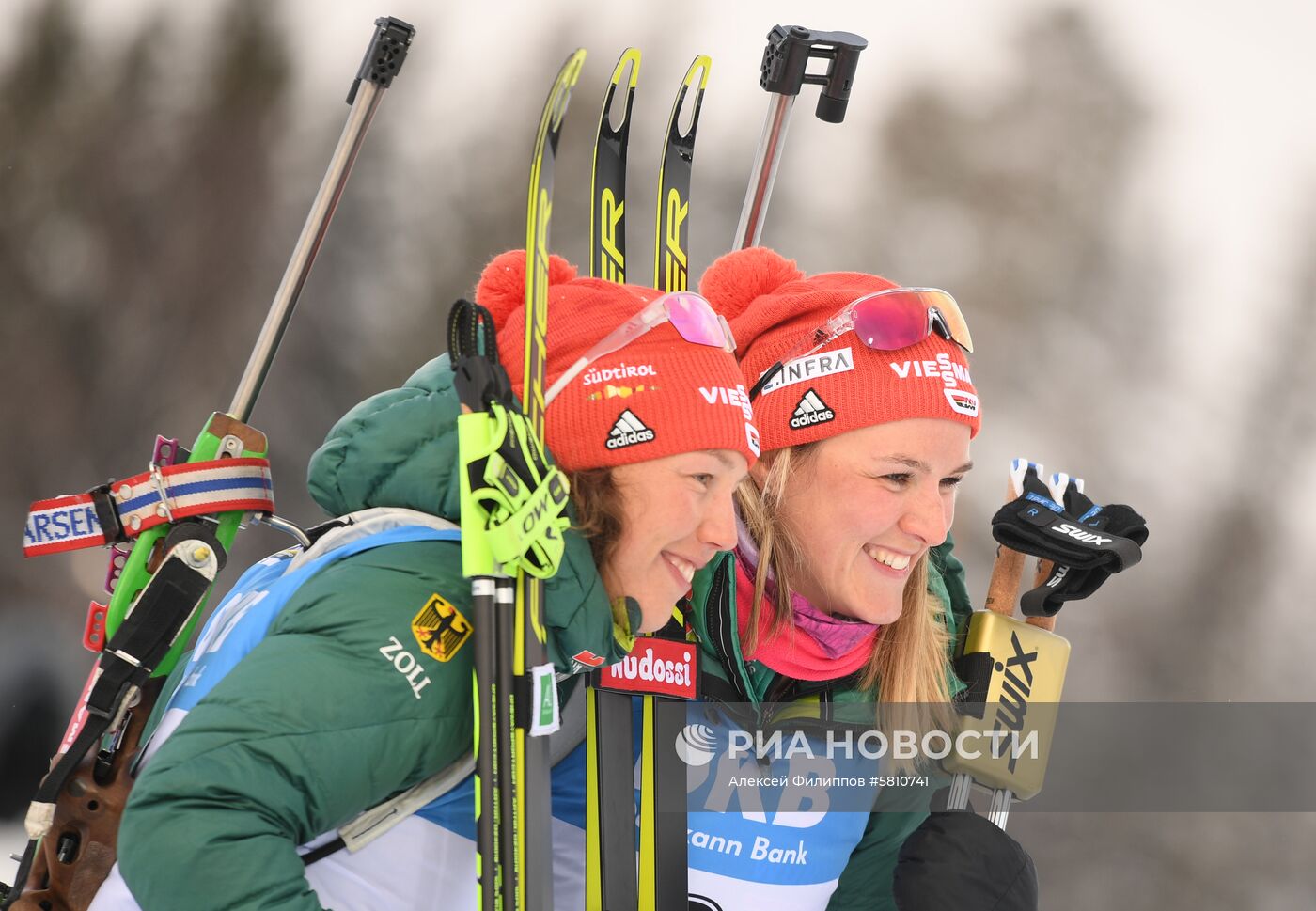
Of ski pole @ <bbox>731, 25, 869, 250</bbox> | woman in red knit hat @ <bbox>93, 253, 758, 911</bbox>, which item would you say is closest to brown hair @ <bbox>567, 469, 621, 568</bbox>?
woman in red knit hat @ <bbox>93, 253, 758, 911</bbox>

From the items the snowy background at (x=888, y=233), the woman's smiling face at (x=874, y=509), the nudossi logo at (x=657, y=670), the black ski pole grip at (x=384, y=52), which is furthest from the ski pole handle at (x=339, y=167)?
the snowy background at (x=888, y=233)

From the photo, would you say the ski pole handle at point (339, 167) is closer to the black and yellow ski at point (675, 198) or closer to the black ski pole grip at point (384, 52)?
the black ski pole grip at point (384, 52)

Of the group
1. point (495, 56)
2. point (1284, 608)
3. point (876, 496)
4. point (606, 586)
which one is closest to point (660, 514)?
point (606, 586)

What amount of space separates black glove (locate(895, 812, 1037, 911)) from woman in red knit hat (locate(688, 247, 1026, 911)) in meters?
0.02

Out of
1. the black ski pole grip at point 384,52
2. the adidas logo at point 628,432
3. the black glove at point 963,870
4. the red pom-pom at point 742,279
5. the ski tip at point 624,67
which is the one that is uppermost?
the ski tip at point 624,67

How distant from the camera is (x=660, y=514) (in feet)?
4.64

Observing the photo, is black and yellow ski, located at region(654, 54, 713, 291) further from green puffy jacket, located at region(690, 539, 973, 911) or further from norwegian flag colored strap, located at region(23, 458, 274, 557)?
norwegian flag colored strap, located at region(23, 458, 274, 557)

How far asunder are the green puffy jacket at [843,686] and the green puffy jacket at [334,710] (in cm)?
30

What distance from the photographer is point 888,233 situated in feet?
12.9

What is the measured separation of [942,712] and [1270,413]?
2.60 meters

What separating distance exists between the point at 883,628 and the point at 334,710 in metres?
0.89

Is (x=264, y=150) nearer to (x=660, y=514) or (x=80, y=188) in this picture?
(x=80, y=188)

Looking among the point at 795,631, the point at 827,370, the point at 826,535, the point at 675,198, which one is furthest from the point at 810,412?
the point at 675,198

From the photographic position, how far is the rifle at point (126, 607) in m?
1.41
